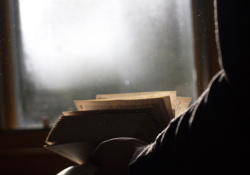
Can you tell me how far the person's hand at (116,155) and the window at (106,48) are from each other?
844 mm

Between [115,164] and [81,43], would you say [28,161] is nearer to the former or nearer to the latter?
[81,43]

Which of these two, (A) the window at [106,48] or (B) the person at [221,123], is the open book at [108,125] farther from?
(A) the window at [106,48]

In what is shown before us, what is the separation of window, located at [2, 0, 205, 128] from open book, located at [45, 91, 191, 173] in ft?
2.35

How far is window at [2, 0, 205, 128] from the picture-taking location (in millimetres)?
1199

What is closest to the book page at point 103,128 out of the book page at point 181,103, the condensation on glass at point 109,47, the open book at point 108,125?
the open book at point 108,125

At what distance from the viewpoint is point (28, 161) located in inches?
43.6

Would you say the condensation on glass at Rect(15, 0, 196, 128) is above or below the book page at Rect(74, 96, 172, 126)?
above

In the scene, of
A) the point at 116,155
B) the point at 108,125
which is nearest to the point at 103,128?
the point at 108,125

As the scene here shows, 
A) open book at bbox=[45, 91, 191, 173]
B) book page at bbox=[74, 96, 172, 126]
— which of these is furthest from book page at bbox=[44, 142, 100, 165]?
book page at bbox=[74, 96, 172, 126]

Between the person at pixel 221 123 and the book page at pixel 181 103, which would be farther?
the book page at pixel 181 103

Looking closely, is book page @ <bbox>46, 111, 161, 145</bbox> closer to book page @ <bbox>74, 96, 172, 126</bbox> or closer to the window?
book page @ <bbox>74, 96, 172, 126</bbox>

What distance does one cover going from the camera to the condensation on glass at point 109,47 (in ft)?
3.93

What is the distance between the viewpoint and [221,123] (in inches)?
7.4

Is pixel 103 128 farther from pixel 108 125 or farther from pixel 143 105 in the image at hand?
pixel 143 105
